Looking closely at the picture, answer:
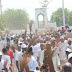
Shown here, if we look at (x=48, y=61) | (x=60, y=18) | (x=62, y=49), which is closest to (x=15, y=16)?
(x=60, y=18)

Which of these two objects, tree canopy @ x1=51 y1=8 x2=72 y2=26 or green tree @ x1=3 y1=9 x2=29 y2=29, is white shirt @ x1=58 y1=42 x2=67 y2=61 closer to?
green tree @ x1=3 y1=9 x2=29 y2=29

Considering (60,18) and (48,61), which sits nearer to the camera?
(48,61)

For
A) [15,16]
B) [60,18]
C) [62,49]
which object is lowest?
[62,49]

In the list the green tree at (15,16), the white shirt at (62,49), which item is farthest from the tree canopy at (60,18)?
the white shirt at (62,49)

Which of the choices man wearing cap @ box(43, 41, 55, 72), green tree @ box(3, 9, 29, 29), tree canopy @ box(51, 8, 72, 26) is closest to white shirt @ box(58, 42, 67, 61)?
man wearing cap @ box(43, 41, 55, 72)

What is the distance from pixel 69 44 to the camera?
10461 mm

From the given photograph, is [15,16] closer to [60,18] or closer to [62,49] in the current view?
[60,18]

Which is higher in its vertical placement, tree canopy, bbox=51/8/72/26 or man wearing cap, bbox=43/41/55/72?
tree canopy, bbox=51/8/72/26

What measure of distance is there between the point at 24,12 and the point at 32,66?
66.2 m

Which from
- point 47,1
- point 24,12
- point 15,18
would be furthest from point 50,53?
point 24,12

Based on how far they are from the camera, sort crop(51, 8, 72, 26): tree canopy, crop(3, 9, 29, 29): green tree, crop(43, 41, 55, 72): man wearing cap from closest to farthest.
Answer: crop(43, 41, 55, 72): man wearing cap, crop(3, 9, 29, 29): green tree, crop(51, 8, 72, 26): tree canopy

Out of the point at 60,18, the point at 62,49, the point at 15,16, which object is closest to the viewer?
the point at 62,49

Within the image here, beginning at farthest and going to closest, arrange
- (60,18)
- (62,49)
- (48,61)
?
(60,18) → (62,49) → (48,61)

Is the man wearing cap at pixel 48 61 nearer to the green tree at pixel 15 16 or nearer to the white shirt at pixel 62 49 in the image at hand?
the white shirt at pixel 62 49
